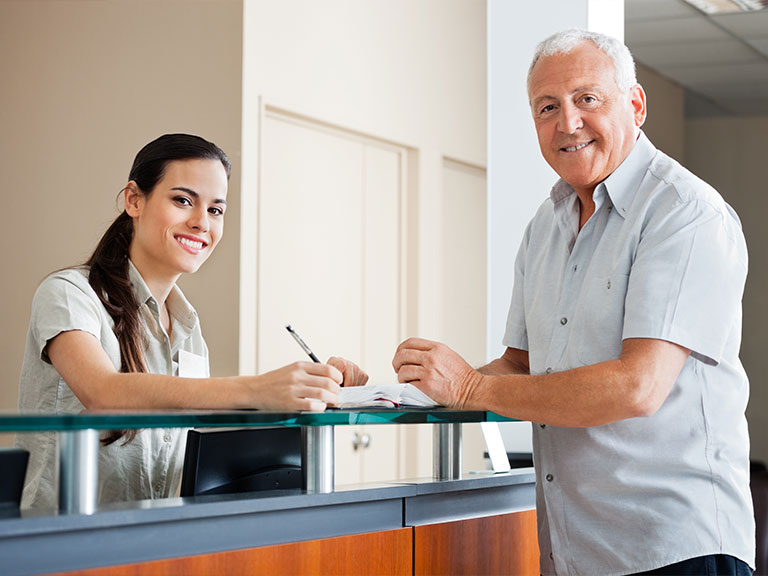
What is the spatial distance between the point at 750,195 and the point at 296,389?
802cm

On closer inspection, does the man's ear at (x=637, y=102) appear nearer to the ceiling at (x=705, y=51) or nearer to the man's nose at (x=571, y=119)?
the man's nose at (x=571, y=119)

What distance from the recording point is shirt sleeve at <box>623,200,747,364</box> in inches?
61.7

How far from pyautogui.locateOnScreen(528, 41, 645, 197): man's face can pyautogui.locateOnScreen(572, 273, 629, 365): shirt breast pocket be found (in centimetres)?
23

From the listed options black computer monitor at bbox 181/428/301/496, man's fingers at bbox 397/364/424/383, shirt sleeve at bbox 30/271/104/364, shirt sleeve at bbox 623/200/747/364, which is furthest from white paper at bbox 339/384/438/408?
shirt sleeve at bbox 30/271/104/364

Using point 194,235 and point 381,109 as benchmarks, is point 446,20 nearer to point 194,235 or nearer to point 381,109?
point 381,109

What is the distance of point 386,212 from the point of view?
528cm

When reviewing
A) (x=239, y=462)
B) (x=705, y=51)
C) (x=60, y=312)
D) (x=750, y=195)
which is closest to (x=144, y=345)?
(x=60, y=312)

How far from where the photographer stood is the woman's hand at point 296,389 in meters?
1.44

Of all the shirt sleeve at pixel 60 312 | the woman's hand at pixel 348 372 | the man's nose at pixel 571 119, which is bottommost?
the woman's hand at pixel 348 372

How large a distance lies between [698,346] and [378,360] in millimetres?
3735

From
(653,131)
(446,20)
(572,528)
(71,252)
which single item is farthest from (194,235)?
(653,131)

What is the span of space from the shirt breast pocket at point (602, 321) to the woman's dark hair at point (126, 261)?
0.83m

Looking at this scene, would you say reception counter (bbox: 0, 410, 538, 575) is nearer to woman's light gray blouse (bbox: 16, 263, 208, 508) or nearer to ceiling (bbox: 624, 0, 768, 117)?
woman's light gray blouse (bbox: 16, 263, 208, 508)

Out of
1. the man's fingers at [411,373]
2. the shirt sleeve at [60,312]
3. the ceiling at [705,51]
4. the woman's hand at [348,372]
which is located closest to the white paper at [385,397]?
the man's fingers at [411,373]
